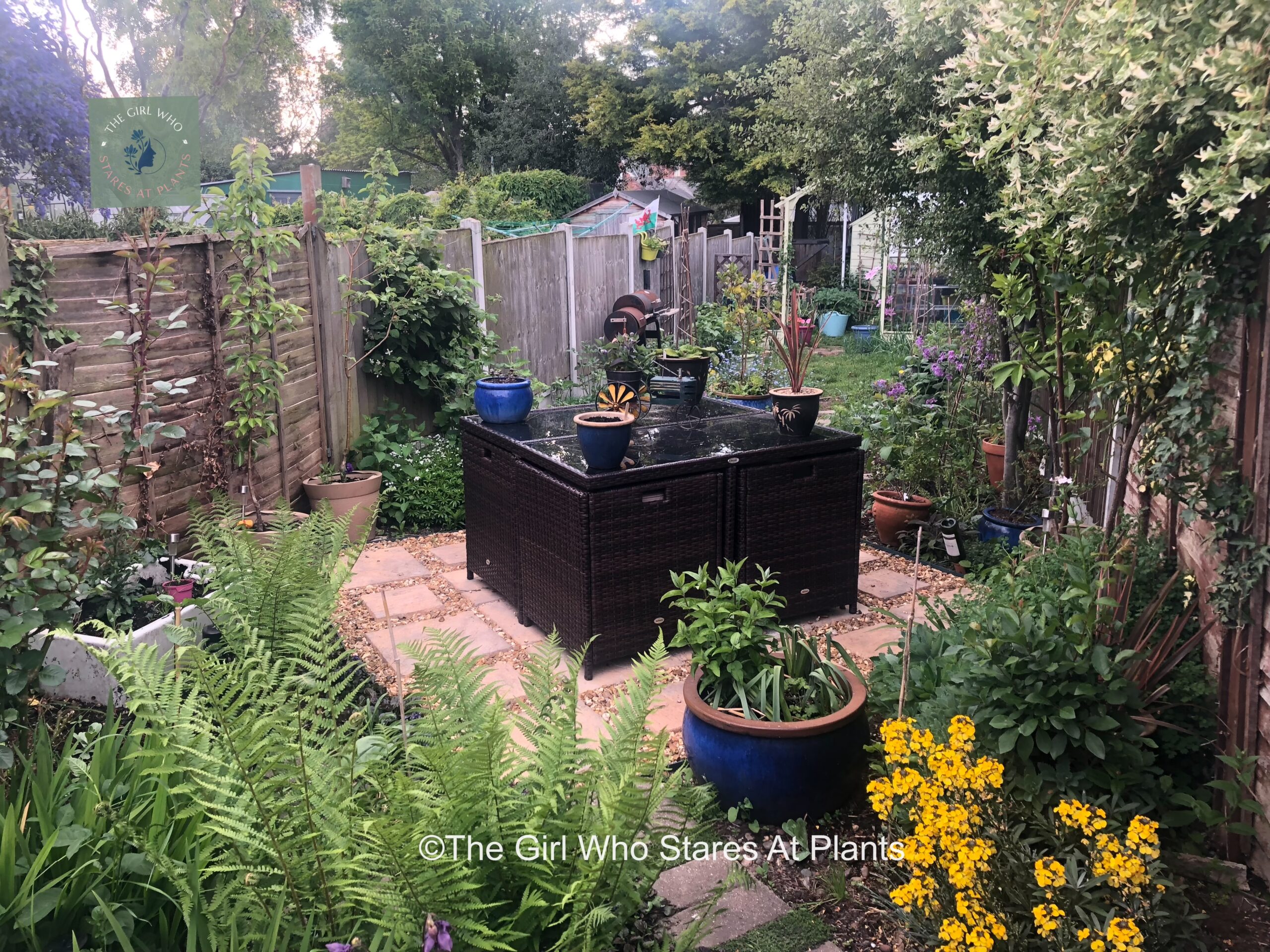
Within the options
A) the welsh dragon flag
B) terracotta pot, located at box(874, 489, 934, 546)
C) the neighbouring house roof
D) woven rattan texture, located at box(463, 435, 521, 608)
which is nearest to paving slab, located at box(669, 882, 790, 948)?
woven rattan texture, located at box(463, 435, 521, 608)

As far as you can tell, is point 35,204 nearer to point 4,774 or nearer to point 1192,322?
point 4,774

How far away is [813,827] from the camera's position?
8.31 ft

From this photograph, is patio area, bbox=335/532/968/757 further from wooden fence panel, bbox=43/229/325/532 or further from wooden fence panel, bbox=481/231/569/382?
wooden fence panel, bbox=481/231/569/382

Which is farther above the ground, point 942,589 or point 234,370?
point 234,370

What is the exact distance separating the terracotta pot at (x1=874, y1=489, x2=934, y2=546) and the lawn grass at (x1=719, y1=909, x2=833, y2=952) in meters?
3.02

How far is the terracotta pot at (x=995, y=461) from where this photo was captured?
5.21m

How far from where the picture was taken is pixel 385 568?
190 inches

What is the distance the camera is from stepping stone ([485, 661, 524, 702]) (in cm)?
339

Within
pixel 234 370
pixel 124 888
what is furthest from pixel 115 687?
pixel 234 370

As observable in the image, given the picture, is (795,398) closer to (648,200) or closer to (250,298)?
(250,298)

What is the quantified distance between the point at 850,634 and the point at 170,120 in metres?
3.33

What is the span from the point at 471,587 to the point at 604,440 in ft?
4.78

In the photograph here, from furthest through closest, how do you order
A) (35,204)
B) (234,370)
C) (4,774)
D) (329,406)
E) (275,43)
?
(275,43) < (35,204) < (329,406) < (234,370) < (4,774)

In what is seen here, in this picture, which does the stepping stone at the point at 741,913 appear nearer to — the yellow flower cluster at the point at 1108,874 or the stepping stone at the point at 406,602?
the yellow flower cluster at the point at 1108,874
